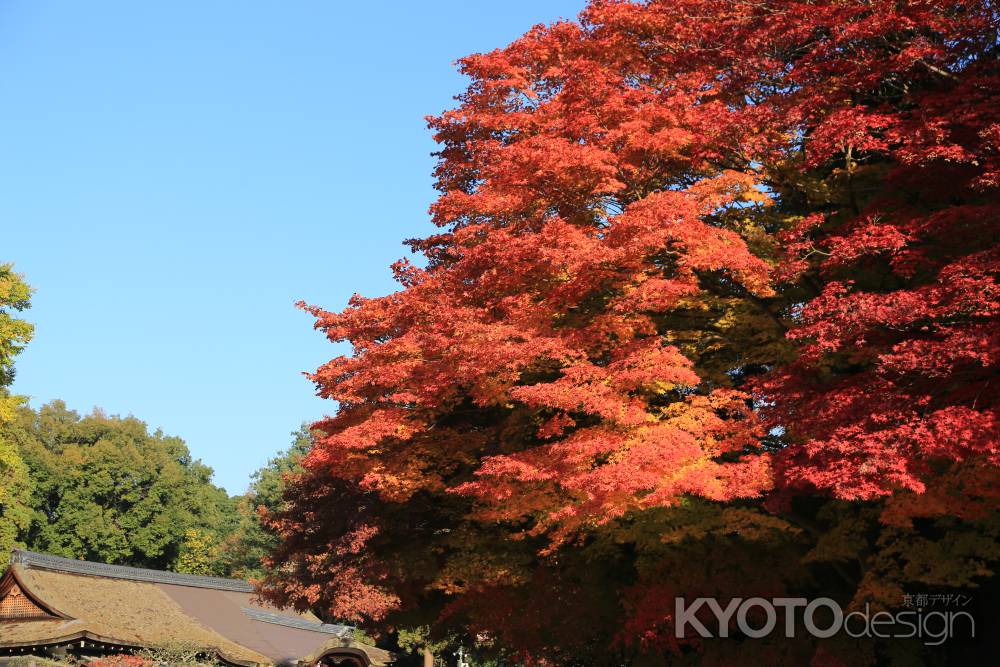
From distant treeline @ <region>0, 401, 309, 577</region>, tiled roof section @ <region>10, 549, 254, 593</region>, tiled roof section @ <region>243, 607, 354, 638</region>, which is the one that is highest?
distant treeline @ <region>0, 401, 309, 577</region>

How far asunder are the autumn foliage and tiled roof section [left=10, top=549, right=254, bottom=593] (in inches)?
582

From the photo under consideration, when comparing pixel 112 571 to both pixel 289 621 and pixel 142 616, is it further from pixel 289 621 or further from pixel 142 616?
pixel 289 621

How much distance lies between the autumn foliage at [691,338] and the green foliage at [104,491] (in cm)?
4075

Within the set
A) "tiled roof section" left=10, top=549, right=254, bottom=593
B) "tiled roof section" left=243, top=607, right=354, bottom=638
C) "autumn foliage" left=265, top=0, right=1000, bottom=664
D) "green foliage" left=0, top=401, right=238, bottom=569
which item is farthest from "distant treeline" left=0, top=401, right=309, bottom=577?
"autumn foliage" left=265, top=0, right=1000, bottom=664

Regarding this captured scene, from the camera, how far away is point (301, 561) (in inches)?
1104

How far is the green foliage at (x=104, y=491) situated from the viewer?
197ft

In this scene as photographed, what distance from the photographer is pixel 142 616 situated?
34812 mm

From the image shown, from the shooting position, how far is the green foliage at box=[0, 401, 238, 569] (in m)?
59.9

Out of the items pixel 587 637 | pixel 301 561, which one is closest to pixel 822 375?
pixel 587 637

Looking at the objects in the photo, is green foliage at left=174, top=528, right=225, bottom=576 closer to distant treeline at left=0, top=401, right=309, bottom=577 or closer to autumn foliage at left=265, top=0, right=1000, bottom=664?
distant treeline at left=0, top=401, right=309, bottom=577

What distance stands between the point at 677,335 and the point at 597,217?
10.8 feet

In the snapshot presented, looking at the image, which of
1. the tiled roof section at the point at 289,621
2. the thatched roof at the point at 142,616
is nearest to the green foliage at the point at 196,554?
the tiled roof section at the point at 289,621

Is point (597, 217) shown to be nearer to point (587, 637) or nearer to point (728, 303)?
point (728, 303)

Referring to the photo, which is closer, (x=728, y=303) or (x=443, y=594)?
(x=728, y=303)
